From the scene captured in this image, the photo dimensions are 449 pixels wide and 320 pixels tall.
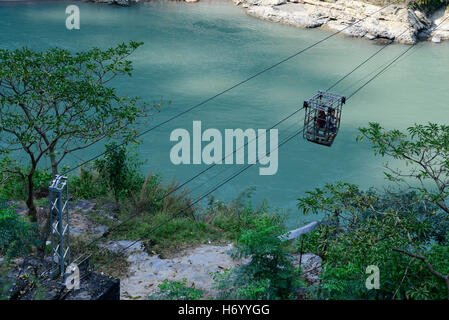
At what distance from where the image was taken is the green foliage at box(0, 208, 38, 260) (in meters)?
6.55

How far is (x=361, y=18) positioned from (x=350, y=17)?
469mm

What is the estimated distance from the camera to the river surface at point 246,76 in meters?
13.3

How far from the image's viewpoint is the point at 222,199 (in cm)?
1193

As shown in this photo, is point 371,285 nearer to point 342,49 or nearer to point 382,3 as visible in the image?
point 342,49

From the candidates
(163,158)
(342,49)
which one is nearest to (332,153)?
(163,158)

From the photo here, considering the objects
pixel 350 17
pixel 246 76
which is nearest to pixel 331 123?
pixel 246 76

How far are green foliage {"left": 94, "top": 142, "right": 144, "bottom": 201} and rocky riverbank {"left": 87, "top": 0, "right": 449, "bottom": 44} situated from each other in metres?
14.8

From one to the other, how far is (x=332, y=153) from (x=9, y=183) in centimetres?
812

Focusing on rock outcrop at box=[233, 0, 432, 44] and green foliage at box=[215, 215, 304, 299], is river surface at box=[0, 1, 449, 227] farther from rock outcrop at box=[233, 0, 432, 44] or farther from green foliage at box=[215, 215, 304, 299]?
green foliage at box=[215, 215, 304, 299]

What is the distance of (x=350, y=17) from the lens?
22062 millimetres

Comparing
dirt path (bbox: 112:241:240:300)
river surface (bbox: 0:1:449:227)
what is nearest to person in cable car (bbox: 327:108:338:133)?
river surface (bbox: 0:1:449:227)

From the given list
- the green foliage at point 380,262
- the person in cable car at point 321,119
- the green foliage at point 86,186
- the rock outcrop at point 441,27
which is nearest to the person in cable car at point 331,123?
the person in cable car at point 321,119

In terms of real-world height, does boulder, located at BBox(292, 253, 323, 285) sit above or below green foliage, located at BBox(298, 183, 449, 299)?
below

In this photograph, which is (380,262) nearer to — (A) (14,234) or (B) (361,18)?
(A) (14,234)
